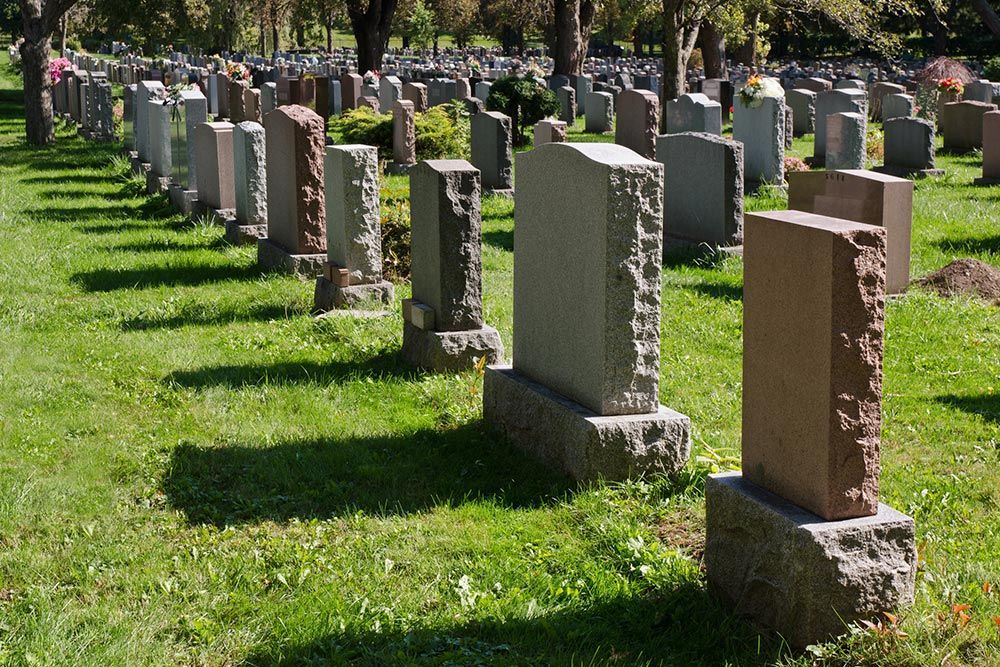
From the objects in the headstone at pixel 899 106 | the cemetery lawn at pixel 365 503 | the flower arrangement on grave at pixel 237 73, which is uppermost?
the flower arrangement on grave at pixel 237 73

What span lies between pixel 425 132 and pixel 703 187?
330 inches

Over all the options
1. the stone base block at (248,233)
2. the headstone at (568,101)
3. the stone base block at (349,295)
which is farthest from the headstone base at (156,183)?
the headstone at (568,101)

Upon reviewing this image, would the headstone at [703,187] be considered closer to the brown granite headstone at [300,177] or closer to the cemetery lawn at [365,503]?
the cemetery lawn at [365,503]

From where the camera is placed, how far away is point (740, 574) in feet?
14.7

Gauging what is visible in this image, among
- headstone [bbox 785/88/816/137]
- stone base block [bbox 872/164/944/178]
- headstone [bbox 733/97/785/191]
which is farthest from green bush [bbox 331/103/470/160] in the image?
headstone [bbox 785/88/816/137]

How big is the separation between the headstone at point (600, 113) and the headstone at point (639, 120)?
9.13 meters

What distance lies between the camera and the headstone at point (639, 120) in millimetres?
16625

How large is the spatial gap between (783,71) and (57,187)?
3605 cm

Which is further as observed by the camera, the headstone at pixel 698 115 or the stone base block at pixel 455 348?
the headstone at pixel 698 115

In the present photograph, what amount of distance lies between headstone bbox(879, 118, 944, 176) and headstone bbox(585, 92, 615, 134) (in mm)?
8257

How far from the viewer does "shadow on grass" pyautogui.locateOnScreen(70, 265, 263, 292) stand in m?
10.9

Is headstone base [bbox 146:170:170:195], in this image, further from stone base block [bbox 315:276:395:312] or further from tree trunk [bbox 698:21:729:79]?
tree trunk [bbox 698:21:729:79]

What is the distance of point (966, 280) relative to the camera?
1034 centimetres

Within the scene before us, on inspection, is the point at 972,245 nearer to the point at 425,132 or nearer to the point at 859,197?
the point at 859,197
